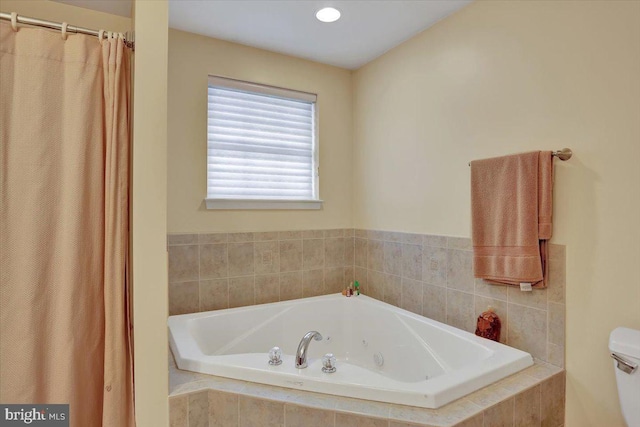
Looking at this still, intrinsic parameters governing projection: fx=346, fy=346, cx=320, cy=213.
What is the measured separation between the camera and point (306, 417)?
4.29ft

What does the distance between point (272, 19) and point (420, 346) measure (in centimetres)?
226

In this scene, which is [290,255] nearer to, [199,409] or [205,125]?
[205,125]

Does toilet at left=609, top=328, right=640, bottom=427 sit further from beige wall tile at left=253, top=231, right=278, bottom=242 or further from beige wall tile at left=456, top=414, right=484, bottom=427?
beige wall tile at left=253, top=231, right=278, bottom=242

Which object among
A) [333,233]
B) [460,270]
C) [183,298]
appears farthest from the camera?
[333,233]

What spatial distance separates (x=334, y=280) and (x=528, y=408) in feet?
5.51

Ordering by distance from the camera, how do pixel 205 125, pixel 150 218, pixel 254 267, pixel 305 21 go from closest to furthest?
pixel 150 218 < pixel 305 21 < pixel 205 125 < pixel 254 267

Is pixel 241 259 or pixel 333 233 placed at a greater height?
pixel 333 233

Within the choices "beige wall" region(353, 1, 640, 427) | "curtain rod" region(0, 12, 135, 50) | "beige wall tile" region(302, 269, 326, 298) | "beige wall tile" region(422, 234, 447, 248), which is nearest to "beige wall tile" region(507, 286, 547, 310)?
"beige wall" region(353, 1, 640, 427)

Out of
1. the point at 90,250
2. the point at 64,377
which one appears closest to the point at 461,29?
the point at 90,250

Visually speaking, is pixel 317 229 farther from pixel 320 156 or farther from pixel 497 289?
pixel 497 289

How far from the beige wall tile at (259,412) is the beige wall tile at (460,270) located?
4.34 feet

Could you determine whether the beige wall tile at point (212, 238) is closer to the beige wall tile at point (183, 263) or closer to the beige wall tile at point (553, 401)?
the beige wall tile at point (183, 263)

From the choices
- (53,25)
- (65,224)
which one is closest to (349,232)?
(65,224)

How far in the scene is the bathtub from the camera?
1399 millimetres
